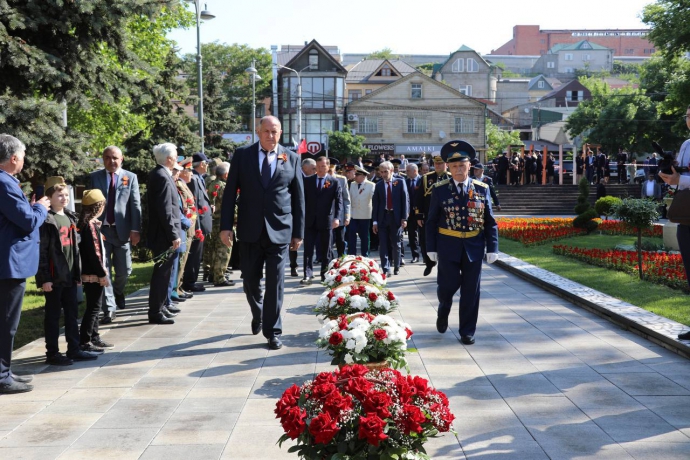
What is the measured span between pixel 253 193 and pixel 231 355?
5.39 feet

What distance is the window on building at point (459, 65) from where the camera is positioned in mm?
99125

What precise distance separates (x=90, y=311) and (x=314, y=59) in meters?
74.2

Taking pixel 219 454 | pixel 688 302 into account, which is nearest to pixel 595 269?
pixel 688 302

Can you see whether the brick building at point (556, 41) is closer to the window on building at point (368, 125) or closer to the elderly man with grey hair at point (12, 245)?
the window on building at point (368, 125)

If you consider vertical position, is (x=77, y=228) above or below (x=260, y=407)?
above

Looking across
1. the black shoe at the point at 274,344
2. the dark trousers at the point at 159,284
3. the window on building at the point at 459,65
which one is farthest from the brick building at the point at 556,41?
the black shoe at the point at 274,344

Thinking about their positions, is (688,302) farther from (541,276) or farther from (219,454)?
(219,454)

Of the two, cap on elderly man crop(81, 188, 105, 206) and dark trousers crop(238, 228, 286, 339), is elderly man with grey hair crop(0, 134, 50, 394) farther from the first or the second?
dark trousers crop(238, 228, 286, 339)

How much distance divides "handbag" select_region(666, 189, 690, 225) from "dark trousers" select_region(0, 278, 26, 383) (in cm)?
579

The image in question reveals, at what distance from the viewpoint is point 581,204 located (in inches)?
1032

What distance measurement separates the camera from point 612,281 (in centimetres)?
1274

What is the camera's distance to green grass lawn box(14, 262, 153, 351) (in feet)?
30.2

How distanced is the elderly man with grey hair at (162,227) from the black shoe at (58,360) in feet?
6.74

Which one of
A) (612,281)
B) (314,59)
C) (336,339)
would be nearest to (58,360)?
(336,339)
